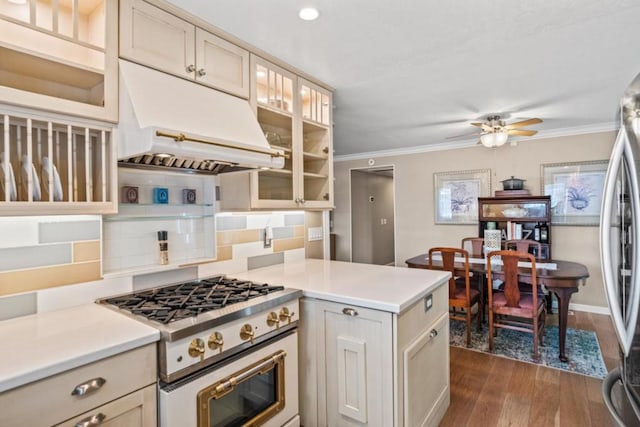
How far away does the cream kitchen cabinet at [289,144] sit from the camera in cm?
219

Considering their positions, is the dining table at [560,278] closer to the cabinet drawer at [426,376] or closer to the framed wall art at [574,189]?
the framed wall art at [574,189]

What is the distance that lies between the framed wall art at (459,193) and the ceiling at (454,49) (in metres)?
1.55

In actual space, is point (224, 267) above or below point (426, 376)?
above

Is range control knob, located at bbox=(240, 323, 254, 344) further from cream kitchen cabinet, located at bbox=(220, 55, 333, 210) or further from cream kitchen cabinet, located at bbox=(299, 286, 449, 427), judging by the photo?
cream kitchen cabinet, located at bbox=(220, 55, 333, 210)

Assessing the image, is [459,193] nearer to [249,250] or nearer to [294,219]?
[294,219]

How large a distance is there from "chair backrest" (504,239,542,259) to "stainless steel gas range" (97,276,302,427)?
3.22 metres

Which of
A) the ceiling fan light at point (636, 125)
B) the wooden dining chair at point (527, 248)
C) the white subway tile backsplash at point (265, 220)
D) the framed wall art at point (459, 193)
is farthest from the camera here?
the framed wall art at point (459, 193)

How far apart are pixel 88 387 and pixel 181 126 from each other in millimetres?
1086

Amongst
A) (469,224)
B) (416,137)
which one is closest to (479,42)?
(416,137)

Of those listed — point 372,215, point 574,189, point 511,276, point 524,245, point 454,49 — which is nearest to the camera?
point 454,49

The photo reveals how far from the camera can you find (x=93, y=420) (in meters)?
1.11

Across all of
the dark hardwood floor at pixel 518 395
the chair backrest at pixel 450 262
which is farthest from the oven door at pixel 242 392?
the chair backrest at pixel 450 262

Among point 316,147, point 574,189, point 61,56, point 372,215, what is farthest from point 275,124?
point 372,215

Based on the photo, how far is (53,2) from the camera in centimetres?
Result: 137
